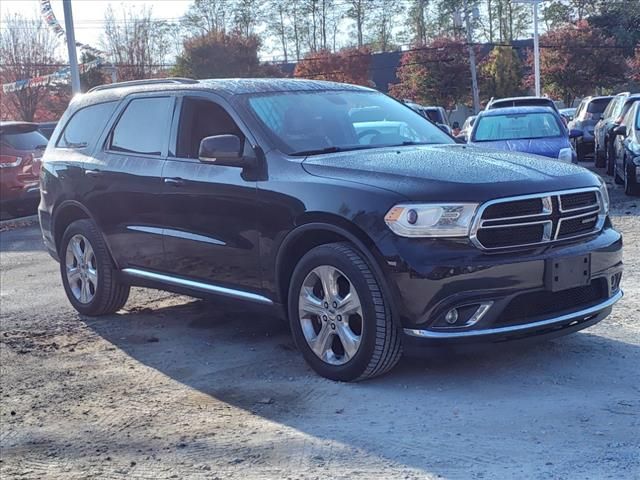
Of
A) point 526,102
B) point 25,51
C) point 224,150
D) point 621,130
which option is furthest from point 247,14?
point 224,150

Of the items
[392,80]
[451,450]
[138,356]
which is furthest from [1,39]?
[451,450]

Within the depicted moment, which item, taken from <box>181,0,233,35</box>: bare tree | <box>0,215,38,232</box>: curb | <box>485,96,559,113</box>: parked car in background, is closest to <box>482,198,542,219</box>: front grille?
<box>0,215,38,232</box>: curb

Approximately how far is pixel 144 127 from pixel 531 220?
3.27m

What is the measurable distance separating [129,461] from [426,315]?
170cm

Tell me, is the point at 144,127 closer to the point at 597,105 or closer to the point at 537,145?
the point at 537,145

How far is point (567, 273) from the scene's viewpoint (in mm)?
4801

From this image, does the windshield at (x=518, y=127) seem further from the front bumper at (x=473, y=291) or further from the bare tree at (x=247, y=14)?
the bare tree at (x=247, y=14)

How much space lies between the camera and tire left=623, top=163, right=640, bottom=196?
43.7ft

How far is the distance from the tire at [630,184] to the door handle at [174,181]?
9.13 m

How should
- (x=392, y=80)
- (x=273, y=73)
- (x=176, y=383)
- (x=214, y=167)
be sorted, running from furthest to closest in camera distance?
1. (x=392, y=80)
2. (x=273, y=73)
3. (x=214, y=167)
4. (x=176, y=383)

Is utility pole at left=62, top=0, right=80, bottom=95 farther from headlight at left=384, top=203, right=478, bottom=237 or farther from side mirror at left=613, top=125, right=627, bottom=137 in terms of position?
headlight at left=384, top=203, right=478, bottom=237

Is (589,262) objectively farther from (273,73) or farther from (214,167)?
(273,73)

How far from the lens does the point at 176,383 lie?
18.0ft

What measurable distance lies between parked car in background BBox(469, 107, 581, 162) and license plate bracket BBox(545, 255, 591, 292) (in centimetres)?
766
